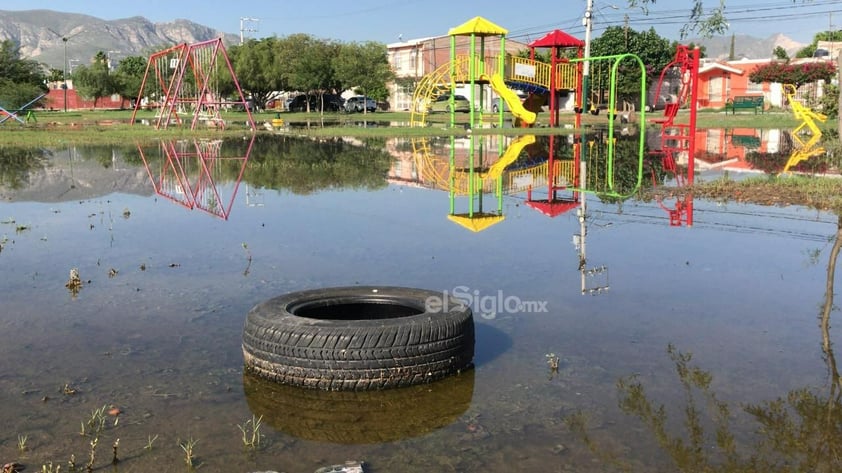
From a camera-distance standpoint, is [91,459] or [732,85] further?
[732,85]

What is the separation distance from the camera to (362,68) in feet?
233

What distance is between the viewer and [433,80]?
4103 centimetres

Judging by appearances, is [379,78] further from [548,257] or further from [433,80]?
[548,257]

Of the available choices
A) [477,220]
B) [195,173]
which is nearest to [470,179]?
[477,220]

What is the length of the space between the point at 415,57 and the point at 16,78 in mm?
48813

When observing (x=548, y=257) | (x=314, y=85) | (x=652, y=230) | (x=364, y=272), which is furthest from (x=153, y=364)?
(x=314, y=85)

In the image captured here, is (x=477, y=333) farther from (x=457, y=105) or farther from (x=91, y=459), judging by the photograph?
(x=457, y=105)

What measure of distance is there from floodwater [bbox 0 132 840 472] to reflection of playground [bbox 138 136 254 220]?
2.08ft

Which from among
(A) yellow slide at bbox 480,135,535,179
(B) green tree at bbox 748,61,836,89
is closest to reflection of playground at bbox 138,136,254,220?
(A) yellow slide at bbox 480,135,535,179

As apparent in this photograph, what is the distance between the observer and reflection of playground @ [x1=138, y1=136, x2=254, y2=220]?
14648 millimetres

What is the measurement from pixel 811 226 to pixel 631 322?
239 inches

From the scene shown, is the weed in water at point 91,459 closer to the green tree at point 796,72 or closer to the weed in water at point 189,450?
the weed in water at point 189,450

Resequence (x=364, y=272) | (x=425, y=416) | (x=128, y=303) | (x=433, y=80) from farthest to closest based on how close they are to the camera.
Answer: (x=433, y=80) → (x=364, y=272) → (x=128, y=303) → (x=425, y=416)

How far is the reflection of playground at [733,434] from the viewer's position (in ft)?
14.2
